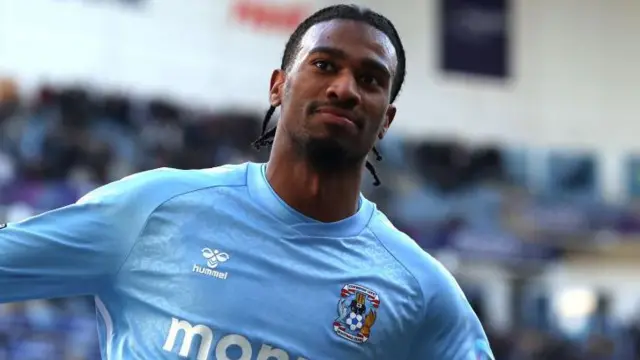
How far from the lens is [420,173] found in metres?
15.9

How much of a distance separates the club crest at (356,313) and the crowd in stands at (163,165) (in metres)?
6.96

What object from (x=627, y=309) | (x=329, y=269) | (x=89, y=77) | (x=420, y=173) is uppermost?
(x=329, y=269)

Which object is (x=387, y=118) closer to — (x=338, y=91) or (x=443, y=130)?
(x=338, y=91)

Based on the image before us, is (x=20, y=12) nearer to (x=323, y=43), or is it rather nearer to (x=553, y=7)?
(x=553, y=7)

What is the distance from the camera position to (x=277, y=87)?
102 inches

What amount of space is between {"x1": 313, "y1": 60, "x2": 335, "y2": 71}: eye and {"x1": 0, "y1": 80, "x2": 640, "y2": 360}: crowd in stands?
277 inches

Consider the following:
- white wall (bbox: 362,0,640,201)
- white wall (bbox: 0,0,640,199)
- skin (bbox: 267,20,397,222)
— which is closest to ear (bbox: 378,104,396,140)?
skin (bbox: 267,20,397,222)

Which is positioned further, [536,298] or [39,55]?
[536,298]

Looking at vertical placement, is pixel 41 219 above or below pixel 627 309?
above

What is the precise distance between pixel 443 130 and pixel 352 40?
1606 centimetres

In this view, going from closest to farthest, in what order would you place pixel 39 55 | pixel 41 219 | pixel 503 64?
pixel 41 219 → pixel 39 55 → pixel 503 64

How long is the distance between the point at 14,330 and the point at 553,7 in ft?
43.0

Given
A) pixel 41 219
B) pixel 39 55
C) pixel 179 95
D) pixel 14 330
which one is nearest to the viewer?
pixel 41 219

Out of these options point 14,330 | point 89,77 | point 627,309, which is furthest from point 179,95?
point 627,309
